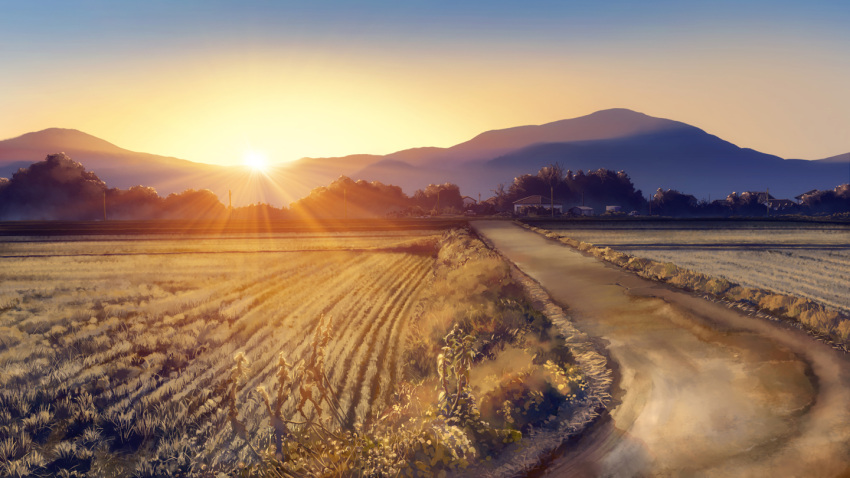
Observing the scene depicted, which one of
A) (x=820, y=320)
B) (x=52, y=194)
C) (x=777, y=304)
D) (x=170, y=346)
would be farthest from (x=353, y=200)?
(x=820, y=320)

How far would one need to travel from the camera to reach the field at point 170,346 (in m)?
7.23

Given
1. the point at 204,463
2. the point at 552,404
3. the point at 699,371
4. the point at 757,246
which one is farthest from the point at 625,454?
the point at 757,246

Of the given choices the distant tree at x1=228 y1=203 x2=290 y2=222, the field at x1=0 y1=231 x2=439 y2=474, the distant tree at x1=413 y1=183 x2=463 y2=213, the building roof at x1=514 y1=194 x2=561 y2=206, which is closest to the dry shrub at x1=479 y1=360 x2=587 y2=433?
the field at x1=0 y1=231 x2=439 y2=474

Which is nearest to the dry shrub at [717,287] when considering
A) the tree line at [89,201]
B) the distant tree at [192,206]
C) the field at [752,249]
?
the field at [752,249]

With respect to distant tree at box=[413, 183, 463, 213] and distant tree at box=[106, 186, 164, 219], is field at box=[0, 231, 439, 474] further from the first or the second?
distant tree at box=[413, 183, 463, 213]

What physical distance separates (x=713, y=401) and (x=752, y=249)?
3405 centimetres

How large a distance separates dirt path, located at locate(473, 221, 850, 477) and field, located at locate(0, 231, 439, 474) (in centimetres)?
326

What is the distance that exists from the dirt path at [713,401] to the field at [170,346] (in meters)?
3.26

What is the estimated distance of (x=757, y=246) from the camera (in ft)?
124

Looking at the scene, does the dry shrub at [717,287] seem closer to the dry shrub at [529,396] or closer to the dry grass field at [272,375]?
the dry grass field at [272,375]

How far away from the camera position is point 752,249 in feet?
118

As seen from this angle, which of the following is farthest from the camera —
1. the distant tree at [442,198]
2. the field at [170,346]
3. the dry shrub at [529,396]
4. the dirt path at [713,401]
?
the distant tree at [442,198]

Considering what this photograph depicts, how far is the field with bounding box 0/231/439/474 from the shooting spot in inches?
285

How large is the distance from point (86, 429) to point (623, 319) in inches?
347
